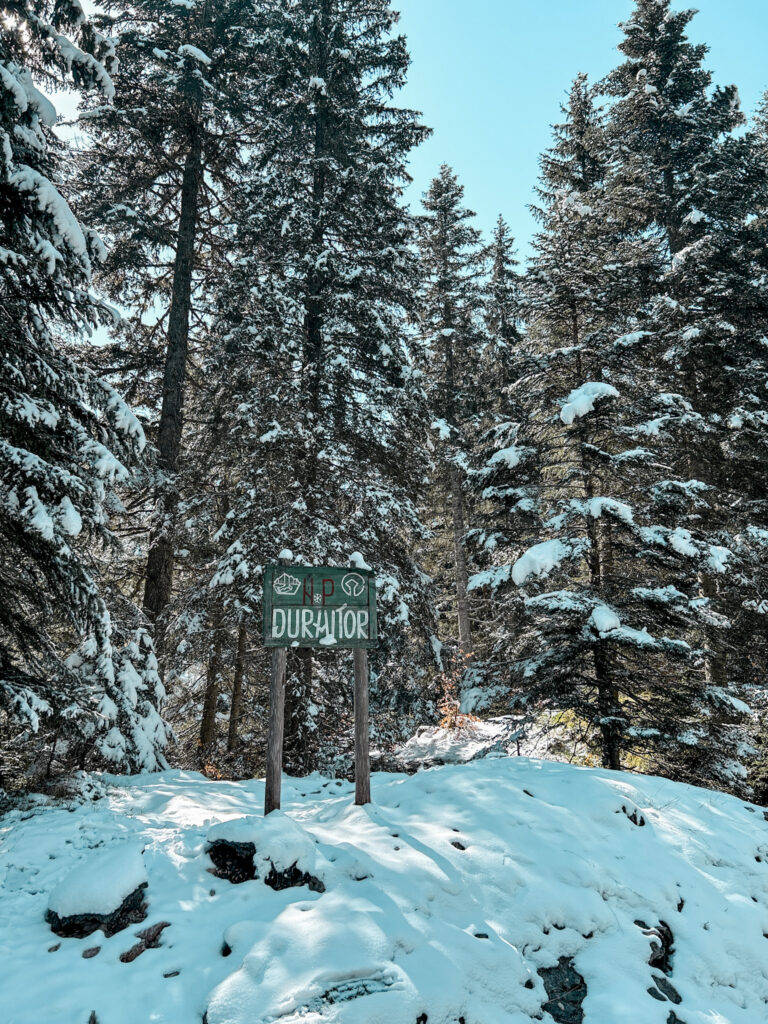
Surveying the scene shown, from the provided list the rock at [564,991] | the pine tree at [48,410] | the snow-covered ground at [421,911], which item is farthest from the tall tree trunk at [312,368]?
the rock at [564,991]

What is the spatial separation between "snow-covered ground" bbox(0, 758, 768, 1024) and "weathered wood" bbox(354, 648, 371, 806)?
188 mm

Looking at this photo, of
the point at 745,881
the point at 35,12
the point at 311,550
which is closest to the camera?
the point at 745,881

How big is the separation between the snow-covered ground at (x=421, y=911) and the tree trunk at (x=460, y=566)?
10.5 m

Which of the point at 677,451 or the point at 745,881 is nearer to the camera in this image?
the point at 745,881

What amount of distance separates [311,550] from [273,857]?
5.32m

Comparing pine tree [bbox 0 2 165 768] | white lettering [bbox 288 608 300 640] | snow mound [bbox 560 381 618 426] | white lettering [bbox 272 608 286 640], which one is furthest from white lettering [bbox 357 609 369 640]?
snow mound [bbox 560 381 618 426]

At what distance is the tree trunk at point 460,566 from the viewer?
16.7 metres

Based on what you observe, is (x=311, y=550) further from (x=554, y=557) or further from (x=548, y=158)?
(x=548, y=158)

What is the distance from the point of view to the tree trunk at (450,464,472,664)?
656 inches

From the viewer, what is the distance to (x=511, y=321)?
18422mm

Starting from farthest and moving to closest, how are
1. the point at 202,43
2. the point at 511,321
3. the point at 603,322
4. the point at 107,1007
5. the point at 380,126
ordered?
the point at 511,321, the point at 380,126, the point at 202,43, the point at 603,322, the point at 107,1007

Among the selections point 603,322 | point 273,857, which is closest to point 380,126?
point 603,322

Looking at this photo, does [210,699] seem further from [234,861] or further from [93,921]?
[93,921]

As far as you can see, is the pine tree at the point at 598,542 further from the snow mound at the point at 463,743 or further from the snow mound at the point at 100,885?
the snow mound at the point at 100,885
